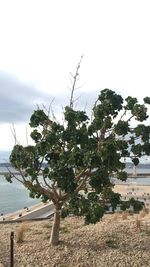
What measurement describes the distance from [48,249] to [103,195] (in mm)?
3302

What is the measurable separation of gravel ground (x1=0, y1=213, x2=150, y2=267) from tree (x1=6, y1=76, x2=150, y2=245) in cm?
106

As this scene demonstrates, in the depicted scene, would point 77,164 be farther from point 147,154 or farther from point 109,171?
point 147,154

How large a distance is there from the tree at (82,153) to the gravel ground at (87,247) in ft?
3.46

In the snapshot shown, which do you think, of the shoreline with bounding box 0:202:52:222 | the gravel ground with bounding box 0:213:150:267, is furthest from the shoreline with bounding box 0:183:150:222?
the gravel ground with bounding box 0:213:150:267

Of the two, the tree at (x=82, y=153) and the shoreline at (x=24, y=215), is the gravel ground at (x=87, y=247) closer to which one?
the tree at (x=82, y=153)

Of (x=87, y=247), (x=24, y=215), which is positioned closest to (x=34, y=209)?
(x=24, y=215)

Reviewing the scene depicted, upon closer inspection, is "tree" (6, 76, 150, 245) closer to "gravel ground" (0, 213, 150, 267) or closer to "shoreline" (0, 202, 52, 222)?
"gravel ground" (0, 213, 150, 267)

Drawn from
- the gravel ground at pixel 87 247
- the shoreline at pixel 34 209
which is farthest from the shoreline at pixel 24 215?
the gravel ground at pixel 87 247

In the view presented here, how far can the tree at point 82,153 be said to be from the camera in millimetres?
17500

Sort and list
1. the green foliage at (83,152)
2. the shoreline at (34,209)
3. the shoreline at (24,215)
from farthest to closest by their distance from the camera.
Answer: the shoreline at (34,209)
the shoreline at (24,215)
the green foliage at (83,152)

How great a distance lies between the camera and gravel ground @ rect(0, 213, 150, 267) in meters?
17.6

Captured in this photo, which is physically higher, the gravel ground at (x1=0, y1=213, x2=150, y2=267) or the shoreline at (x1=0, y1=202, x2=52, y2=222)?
the shoreline at (x1=0, y1=202, x2=52, y2=222)

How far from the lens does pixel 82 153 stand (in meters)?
17.6

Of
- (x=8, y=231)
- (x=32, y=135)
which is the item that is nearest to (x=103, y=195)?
(x=32, y=135)
